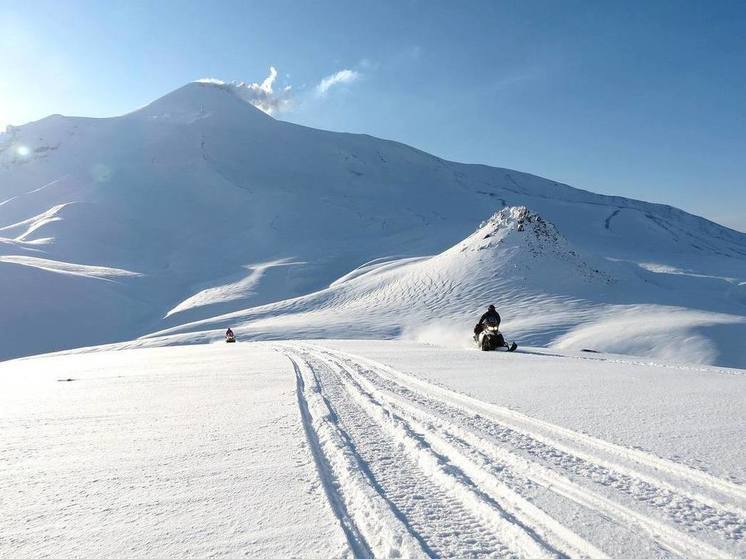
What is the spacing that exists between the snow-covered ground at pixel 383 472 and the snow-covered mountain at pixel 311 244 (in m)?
16.3

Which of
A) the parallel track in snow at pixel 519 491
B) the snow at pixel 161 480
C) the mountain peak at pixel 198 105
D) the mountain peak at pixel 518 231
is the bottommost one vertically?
the parallel track in snow at pixel 519 491

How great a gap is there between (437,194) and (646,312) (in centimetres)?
9625

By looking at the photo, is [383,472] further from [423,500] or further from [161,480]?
[161,480]

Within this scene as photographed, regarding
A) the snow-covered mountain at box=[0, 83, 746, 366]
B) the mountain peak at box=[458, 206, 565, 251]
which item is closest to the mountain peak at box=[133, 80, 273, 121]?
the snow-covered mountain at box=[0, 83, 746, 366]

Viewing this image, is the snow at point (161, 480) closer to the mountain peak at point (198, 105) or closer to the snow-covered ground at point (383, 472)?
the snow-covered ground at point (383, 472)

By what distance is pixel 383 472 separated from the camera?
388cm

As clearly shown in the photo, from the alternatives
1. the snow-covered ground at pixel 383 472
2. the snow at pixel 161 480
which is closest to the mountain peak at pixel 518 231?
the snow-covered ground at pixel 383 472

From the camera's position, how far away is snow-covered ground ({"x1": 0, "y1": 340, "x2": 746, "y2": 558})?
280cm

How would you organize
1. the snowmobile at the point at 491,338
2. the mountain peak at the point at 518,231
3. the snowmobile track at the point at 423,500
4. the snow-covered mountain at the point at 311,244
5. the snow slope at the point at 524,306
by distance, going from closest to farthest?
the snowmobile track at the point at 423,500 < the snowmobile at the point at 491,338 < the snow slope at the point at 524,306 < the snow-covered mountain at the point at 311,244 < the mountain peak at the point at 518,231

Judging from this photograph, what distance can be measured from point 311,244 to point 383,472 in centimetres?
8198

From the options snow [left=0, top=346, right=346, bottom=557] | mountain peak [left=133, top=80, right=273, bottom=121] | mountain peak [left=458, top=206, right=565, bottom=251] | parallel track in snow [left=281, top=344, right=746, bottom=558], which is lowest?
parallel track in snow [left=281, top=344, right=746, bottom=558]

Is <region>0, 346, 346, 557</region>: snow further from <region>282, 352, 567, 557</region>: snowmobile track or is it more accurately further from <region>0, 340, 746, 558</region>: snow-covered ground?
<region>282, 352, 567, 557</region>: snowmobile track

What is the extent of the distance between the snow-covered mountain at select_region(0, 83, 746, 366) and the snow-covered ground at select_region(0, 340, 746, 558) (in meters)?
16.3

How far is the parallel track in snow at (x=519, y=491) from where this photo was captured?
277cm
